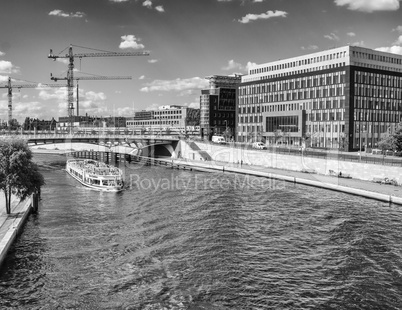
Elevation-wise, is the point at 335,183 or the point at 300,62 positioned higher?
the point at 300,62

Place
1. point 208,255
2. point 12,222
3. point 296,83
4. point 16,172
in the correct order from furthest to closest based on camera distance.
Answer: point 296,83 → point 16,172 → point 12,222 → point 208,255

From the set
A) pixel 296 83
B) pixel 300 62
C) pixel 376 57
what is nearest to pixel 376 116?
pixel 376 57

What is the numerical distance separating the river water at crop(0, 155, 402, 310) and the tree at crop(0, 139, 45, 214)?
4342 millimetres

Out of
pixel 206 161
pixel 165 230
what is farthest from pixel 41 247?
pixel 206 161

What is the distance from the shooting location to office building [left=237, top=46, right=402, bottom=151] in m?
130

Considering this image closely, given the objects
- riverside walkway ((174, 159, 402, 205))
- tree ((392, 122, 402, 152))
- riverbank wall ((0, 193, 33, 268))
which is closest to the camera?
riverbank wall ((0, 193, 33, 268))

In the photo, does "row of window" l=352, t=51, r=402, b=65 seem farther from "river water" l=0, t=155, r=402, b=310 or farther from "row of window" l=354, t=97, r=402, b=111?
"river water" l=0, t=155, r=402, b=310

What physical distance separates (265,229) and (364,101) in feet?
309

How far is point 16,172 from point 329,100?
344 feet

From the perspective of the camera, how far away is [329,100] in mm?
134500

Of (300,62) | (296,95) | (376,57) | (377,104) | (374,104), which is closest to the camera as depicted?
(374,104)

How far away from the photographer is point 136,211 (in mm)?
60375

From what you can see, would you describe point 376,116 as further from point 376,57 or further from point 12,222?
point 12,222

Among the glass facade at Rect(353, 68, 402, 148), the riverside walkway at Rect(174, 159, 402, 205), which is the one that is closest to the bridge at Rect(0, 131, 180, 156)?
the riverside walkway at Rect(174, 159, 402, 205)
